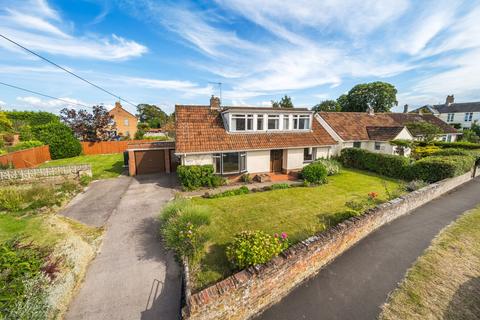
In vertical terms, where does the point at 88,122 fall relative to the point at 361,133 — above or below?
above

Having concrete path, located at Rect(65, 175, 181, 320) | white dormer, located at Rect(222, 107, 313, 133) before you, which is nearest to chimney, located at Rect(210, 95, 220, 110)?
white dormer, located at Rect(222, 107, 313, 133)

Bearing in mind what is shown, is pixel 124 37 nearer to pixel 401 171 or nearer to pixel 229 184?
pixel 229 184

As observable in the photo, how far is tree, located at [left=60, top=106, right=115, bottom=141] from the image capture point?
26.7 meters

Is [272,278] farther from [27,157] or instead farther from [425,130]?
[425,130]

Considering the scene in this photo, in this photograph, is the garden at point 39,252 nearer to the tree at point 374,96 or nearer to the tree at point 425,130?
the tree at point 425,130

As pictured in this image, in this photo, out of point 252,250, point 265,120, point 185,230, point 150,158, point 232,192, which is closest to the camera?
point 252,250

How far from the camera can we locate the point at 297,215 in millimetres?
8805

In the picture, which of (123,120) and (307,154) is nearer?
(307,154)

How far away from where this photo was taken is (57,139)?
22609mm

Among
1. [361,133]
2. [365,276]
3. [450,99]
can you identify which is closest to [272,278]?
[365,276]

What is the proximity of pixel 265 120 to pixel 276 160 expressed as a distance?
130 inches

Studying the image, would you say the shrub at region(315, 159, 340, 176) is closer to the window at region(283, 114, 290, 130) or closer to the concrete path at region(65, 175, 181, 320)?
the window at region(283, 114, 290, 130)

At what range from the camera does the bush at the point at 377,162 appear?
14.4m

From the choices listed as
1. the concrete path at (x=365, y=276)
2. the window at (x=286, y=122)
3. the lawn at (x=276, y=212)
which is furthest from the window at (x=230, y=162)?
the concrete path at (x=365, y=276)
